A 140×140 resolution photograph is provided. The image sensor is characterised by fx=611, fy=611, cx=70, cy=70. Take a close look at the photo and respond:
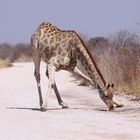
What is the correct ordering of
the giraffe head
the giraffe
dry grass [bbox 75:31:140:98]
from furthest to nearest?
dry grass [bbox 75:31:140:98] < the giraffe < the giraffe head

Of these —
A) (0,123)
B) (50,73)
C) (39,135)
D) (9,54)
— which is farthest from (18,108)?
(9,54)

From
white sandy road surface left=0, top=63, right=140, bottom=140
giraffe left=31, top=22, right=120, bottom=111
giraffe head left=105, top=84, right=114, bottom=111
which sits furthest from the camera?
giraffe left=31, top=22, right=120, bottom=111

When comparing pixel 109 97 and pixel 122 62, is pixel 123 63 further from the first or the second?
pixel 109 97

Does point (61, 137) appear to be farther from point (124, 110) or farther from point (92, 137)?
point (124, 110)

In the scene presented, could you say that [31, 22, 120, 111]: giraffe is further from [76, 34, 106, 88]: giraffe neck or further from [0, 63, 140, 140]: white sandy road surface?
[0, 63, 140, 140]: white sandy road surface

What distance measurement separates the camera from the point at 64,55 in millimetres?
17109

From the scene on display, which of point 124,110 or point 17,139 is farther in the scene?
Result: point 124,110

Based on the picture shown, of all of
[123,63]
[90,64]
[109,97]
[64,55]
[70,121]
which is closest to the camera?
[70,121]

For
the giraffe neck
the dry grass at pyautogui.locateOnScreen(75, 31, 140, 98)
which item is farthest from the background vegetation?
the giraffe neck

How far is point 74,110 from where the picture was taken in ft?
54.4

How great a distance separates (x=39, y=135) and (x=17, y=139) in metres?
0.59

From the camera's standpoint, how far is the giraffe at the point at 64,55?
16750mm

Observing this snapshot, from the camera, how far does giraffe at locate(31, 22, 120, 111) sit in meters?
16.8

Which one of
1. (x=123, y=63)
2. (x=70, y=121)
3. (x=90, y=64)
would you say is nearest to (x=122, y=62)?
(x=123, y=63)
